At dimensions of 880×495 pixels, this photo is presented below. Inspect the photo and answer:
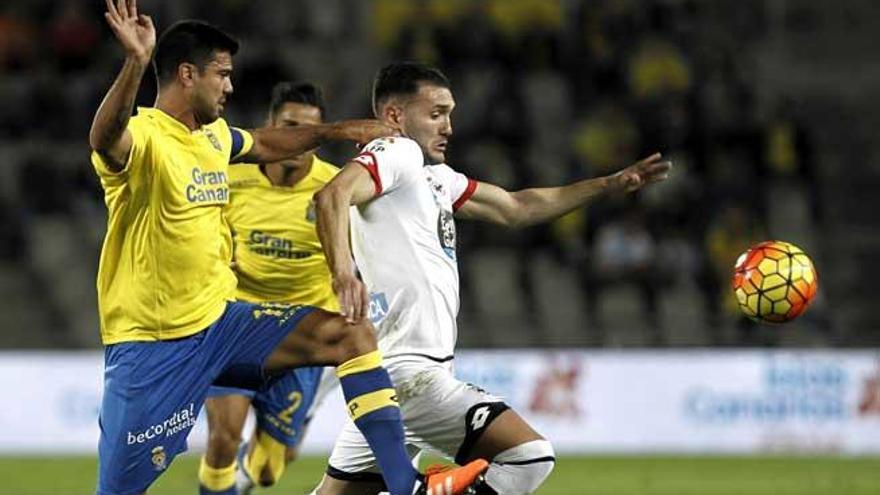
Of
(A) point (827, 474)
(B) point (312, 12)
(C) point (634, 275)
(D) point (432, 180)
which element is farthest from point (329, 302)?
(B) point (312, 12)

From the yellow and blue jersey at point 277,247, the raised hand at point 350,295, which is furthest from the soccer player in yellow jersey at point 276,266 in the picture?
the raised hand at point 350,295

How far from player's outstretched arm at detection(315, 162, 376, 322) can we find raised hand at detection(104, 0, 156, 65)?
2.95 feet

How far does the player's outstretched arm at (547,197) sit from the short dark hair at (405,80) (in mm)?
714

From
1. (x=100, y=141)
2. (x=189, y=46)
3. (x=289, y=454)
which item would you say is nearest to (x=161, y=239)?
(x=100, y=141)

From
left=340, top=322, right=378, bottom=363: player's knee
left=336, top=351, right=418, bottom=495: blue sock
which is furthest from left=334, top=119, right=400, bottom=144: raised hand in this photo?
left=336, top=351, right=418, bottom=495: blue sock

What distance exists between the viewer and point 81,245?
19359mm

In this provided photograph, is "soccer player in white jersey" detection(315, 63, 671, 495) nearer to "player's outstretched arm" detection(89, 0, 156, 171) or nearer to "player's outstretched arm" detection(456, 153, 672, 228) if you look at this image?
"player's outstretched arm" detection(456, 153, 672, 228)

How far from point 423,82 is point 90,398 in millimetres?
10485

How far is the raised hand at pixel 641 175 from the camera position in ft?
26.8

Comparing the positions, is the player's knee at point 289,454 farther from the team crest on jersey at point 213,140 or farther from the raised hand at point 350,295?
the raised hand at point 350,295

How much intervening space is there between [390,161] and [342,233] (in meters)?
0.55

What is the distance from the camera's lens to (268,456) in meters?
10.2

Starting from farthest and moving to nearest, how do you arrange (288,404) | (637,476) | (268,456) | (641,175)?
(637,476) → (268,456) → (288,404) → (641,175)

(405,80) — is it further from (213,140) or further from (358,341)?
(358,341)
